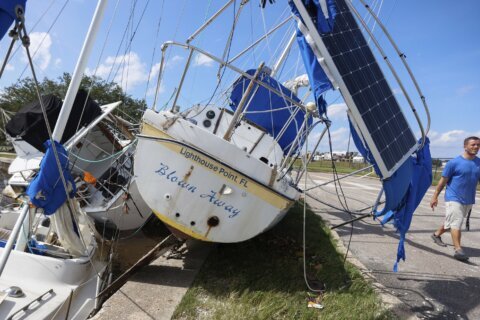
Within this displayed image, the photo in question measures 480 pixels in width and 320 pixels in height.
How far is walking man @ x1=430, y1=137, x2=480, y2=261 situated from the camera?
4988mm

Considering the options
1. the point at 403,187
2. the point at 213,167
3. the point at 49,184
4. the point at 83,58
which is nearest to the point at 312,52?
the point at 213,167

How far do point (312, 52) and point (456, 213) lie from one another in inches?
141

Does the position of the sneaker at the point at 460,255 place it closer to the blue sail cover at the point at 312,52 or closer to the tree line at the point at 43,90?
the blue sail cover at the point at 312,52

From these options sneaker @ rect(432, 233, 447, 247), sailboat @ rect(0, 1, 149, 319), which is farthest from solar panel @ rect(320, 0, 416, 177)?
sailboat @ rect(0, 1, 149, 319)

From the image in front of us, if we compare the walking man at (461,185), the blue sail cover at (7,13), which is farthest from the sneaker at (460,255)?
the blue sail cover at (7,13)

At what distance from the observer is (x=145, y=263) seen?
4.35m

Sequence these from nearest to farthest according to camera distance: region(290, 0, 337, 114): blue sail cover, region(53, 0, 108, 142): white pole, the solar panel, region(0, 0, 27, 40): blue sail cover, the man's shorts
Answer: region(0, 0, 27, 40): blue sail cover → region(290, 0, 337, 114): blue sail cover → the solar panel → region(53, 0, 108, 142): white pole → the man's shorts

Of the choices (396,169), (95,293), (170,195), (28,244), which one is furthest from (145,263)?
(396,169)

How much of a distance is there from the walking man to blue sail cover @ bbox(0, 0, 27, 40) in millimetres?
5856

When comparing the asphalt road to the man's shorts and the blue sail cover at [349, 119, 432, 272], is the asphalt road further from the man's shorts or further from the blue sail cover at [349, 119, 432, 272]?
the man's shorts

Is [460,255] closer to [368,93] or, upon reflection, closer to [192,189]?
[368,93]

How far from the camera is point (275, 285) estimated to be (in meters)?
3.81

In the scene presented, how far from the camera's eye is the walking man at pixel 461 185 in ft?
16.4

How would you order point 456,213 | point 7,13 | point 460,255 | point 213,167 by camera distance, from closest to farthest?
point 7,13
point 213,167
point 460,255
point 456,213
